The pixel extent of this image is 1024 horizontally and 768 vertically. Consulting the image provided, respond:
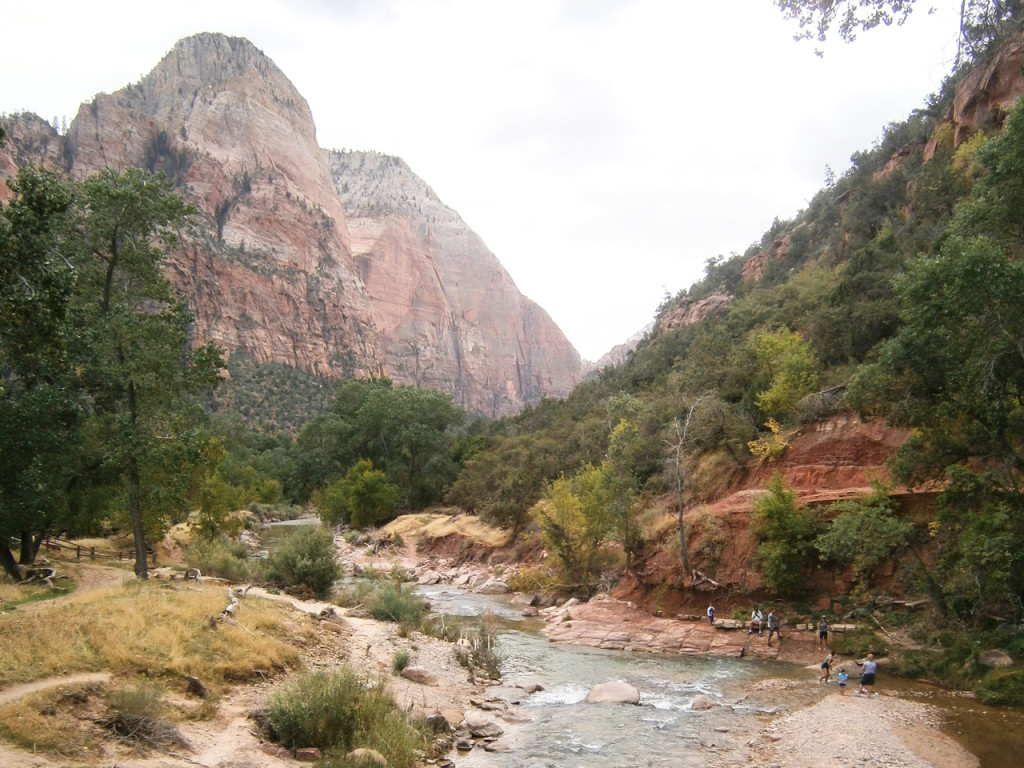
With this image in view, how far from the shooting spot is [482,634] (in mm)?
20312

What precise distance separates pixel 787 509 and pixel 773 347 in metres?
11.2

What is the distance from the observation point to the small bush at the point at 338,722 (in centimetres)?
1035

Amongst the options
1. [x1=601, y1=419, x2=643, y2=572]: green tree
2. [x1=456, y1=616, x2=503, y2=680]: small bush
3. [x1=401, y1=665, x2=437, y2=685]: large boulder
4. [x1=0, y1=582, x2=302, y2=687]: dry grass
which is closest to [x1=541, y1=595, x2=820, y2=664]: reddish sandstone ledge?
[x1=601, y1=419, x2=643, y2=572]: green tree

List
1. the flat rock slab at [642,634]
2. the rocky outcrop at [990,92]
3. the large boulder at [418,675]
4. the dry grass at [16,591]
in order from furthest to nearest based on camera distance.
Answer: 1. the rocky outcrop at [990,92]
2. the flat rock slab at [642,634]
3. the large boulder at [418,675]
4. the dry grass at [16,591]

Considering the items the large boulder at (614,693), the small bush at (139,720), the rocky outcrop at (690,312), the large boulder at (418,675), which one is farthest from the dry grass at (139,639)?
the rocky outcrop at (690,312)

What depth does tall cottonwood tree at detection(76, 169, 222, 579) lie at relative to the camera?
62.3 feet

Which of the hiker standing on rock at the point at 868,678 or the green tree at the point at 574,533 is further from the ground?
the green tree at the point at 574,533

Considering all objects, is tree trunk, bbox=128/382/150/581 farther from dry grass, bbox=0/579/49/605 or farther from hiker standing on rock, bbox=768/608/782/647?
hiker standing on rock, bbox=768/608/782/647

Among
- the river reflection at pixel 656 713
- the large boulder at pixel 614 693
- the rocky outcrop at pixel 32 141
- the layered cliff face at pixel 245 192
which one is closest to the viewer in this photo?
the river reflection at pixel 656 713

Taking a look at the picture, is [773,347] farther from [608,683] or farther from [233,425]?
[233,425]

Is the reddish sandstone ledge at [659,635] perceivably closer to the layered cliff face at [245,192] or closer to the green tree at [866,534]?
the green tree at [866,534]

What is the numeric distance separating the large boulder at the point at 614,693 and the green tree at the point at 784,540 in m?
9.00

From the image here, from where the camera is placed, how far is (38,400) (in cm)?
1777

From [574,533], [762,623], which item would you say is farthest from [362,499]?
[762,623]
